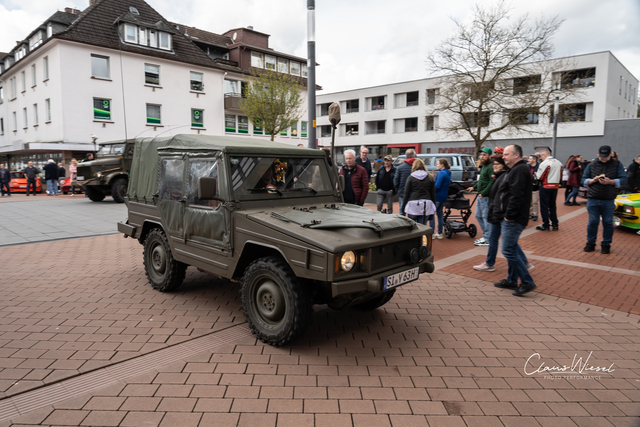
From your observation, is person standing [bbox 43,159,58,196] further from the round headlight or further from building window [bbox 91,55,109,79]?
the round headlight

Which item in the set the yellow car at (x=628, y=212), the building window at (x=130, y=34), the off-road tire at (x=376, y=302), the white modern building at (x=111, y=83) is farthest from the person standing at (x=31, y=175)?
the yellow car at (x=628, y=212)

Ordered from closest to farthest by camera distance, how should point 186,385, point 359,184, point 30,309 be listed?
1. point 186,385
2. point 30,309
3. point 359,184

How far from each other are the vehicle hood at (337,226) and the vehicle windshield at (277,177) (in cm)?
30

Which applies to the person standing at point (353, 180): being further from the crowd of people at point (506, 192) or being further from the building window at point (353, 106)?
the building window at point (353, 106)

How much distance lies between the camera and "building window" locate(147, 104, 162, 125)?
101 feet

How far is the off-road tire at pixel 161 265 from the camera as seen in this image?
5.39 meters

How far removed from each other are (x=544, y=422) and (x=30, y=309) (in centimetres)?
545

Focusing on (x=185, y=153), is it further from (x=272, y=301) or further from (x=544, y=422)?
(x=544, y=422)

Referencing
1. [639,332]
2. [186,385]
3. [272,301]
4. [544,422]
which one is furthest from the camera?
[639,332]

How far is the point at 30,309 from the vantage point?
496 centimetres

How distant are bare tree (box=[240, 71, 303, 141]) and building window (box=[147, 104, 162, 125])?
6.34 meters

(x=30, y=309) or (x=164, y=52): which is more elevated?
(x=164, y=52)

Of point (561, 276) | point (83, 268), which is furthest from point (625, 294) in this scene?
point (83, 268)

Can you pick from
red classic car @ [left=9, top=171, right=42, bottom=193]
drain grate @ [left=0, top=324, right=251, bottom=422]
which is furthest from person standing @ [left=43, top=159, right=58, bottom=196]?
drain grate @ [left=0, top=324, right=251, bottom=422]
